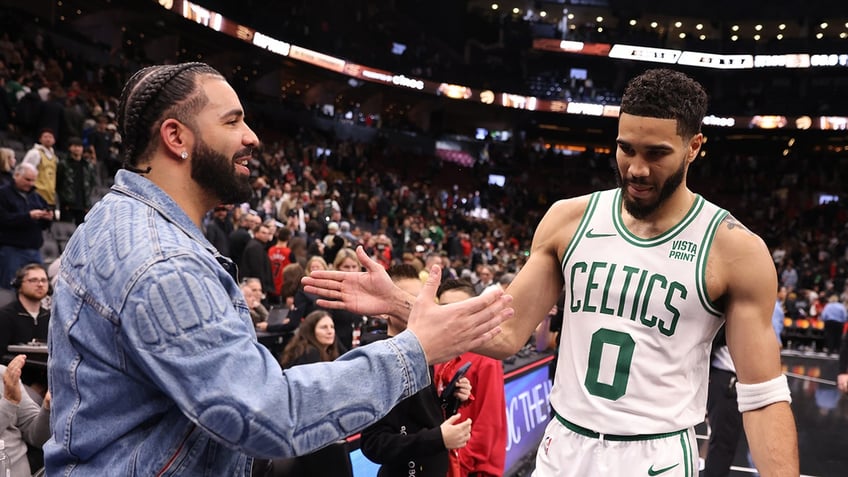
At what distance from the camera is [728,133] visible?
3888cm

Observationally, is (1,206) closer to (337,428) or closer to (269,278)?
(269,278)

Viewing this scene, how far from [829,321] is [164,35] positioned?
22.4 m

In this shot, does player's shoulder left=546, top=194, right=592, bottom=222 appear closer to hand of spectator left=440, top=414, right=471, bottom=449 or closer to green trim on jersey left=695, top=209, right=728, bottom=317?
green trim on jersey left=695, top=209, right=728, bottom=317

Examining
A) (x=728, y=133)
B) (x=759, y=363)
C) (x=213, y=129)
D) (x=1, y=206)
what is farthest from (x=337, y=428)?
(x=728, y=133)

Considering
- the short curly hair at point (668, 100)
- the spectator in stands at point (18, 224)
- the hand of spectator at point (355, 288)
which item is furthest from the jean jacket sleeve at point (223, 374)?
the spectator in stands at point (18, 224)

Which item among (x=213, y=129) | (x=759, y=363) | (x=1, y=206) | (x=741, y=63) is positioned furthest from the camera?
(x=741, y=63)

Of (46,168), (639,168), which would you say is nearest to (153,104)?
(639,168)

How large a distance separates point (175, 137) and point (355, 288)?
834 mm

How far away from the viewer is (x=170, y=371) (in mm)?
1464

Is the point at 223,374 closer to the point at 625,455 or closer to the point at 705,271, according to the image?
the point at 625,455

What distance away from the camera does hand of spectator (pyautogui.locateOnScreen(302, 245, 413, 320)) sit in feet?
7.73

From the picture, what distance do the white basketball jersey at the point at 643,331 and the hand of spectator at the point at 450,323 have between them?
1.23 meters

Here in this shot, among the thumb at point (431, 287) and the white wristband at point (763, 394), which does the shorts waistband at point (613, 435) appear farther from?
the thumb at point (431, 287)

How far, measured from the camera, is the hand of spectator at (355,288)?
2357 mm
